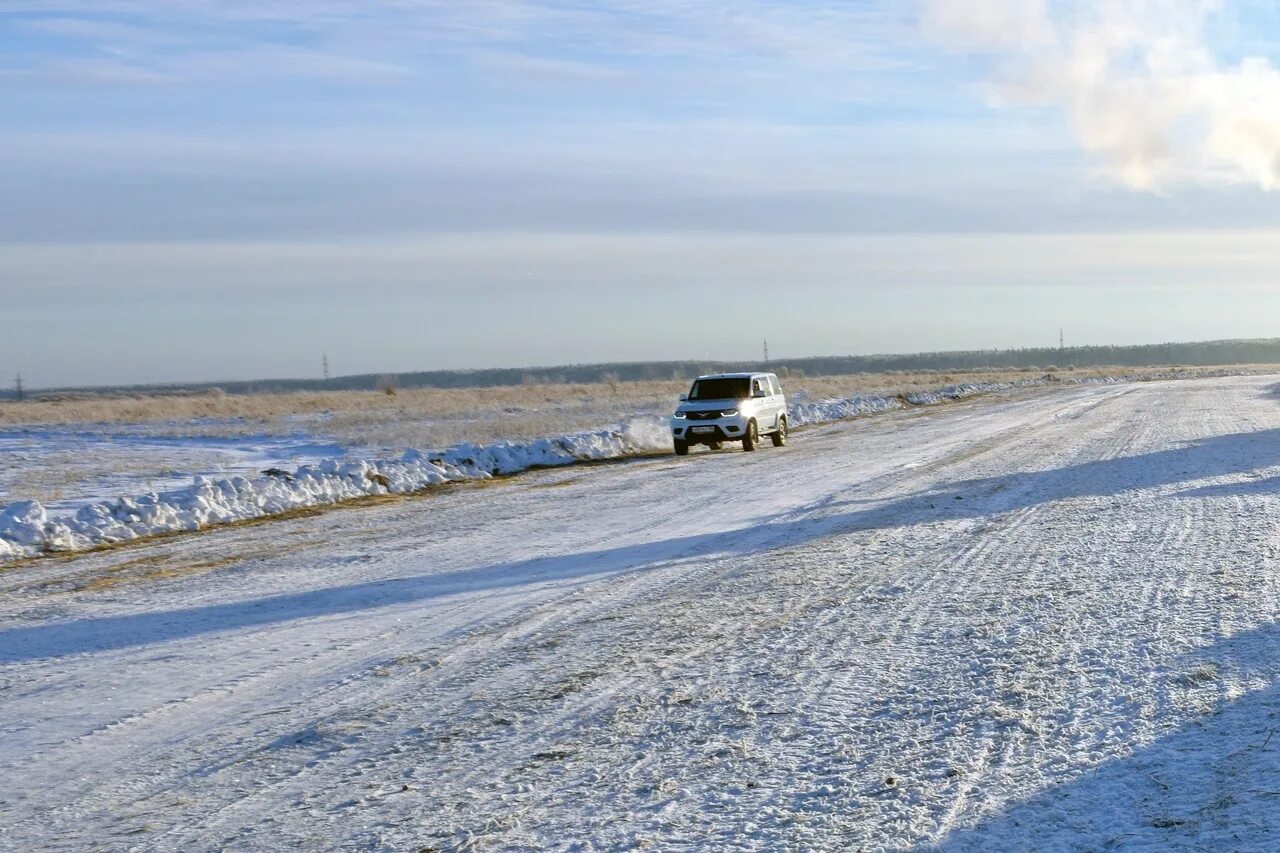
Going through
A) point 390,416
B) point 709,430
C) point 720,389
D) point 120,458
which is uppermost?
point 720,389

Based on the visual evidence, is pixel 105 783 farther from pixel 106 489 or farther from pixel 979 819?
pixel 106 489

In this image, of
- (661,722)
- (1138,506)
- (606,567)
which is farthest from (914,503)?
(661,722)

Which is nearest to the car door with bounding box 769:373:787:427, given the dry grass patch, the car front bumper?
the car front bumper

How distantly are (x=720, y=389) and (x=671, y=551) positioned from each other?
1644 cm

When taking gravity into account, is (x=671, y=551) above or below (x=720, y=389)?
below

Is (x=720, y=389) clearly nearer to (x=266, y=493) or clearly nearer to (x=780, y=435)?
(x=780, y=435)

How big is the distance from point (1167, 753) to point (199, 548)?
11.1 m

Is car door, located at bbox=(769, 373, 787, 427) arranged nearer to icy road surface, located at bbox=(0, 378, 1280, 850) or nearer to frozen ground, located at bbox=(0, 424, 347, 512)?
frozen ground, located at bbox=(0, 424, 347, 512)

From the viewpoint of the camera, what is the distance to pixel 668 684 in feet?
24.1

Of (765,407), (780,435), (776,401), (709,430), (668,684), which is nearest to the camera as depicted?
(668,684)

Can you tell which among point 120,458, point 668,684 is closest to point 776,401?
point 120,458

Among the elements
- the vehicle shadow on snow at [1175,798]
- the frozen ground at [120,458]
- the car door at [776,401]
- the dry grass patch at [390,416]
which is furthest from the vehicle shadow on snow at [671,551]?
the dry grass patch at [390,416]

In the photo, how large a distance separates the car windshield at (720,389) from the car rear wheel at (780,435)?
1261mm

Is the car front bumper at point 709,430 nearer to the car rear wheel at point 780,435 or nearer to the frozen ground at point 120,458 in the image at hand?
the car rear wheel at point 780,435
